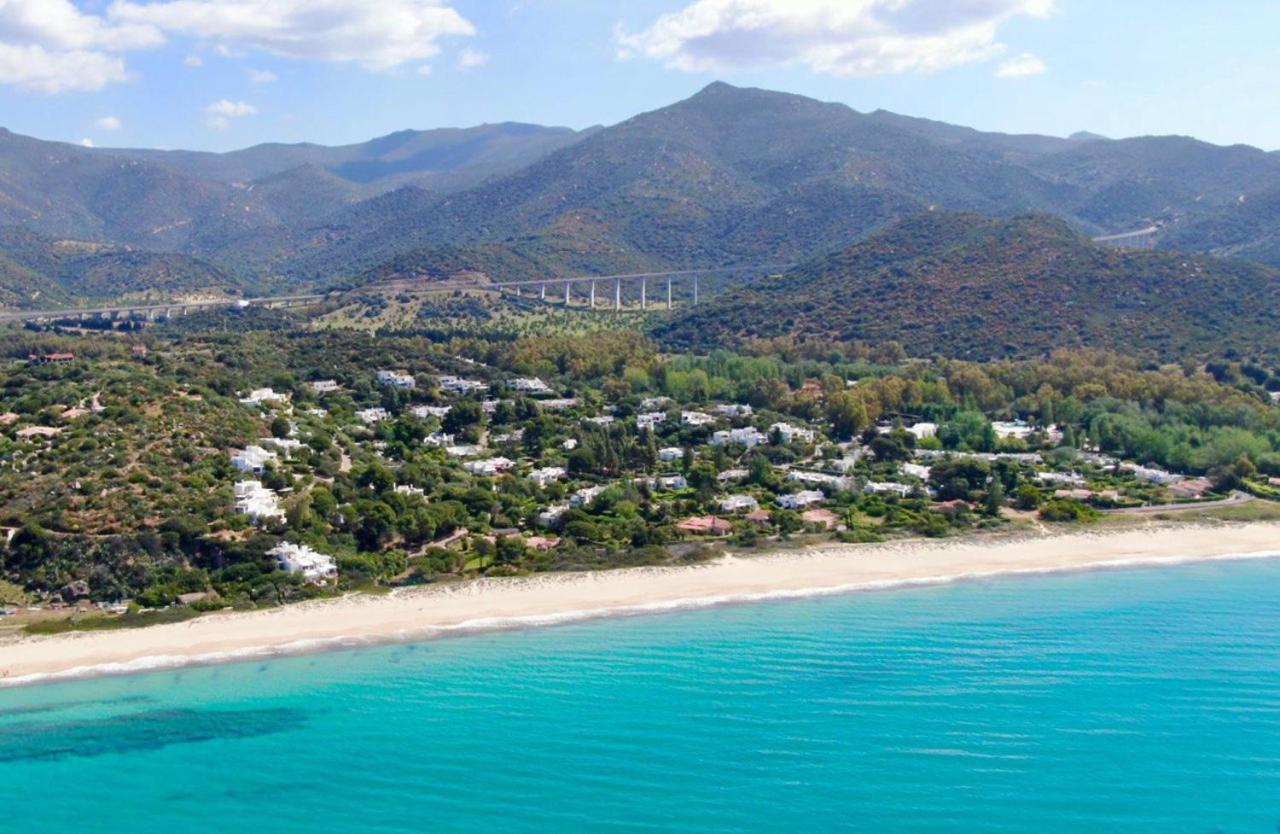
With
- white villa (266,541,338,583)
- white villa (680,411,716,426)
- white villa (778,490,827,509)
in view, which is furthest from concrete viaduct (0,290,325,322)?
white villa (778,490,827,509)

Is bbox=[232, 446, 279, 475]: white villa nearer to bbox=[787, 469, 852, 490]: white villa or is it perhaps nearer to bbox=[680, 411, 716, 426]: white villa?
bbox=[787, 469, 852, 490]: white villa

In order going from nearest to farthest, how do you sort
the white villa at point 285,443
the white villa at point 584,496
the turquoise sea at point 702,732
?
the turquoise sea at point 702,732 → the white villa at point 584,496 → the white villa at point 285,443

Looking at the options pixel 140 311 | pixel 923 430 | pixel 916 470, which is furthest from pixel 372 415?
pixel 140 311

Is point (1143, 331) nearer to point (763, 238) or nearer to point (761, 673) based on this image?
point (761, 673)

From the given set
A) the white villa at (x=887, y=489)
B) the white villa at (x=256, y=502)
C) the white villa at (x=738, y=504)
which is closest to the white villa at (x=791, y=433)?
the white villa at (x=887, y=489)

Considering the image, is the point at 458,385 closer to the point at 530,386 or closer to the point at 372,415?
the point at 530,386

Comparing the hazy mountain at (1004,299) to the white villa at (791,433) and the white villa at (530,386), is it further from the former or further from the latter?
the white villa at (791,433)
